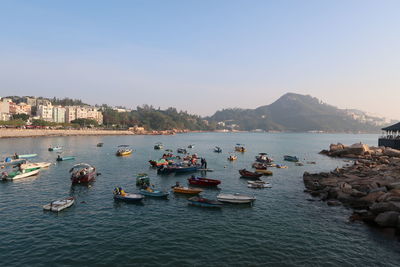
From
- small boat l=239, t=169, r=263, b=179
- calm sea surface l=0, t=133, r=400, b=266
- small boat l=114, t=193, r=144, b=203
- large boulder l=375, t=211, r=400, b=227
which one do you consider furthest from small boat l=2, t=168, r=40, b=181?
large boulder l=375, t=211, r=400, b=227

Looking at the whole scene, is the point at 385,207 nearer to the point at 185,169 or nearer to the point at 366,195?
the point at 366,195

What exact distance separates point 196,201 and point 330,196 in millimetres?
21096

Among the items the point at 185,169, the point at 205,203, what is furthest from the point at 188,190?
the point at 185,169

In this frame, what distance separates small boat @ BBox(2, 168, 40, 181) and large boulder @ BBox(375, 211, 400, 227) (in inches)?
2224

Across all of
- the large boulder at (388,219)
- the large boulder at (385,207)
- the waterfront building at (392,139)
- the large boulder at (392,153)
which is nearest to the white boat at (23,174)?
the large boulder at (388,219)

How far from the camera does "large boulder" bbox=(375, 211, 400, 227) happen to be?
88.9 ft

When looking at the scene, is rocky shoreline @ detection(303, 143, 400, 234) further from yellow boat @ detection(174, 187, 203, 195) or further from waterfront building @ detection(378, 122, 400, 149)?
waterfront building @ detection(378, 122, 400, 149)

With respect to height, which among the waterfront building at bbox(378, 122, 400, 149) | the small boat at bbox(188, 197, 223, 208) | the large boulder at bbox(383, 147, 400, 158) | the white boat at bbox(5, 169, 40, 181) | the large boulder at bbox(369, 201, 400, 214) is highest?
the waterfront building at bbox(378, 122, 400, 149)

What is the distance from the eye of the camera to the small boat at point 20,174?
150 feet

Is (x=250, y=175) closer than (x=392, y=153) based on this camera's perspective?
Yes

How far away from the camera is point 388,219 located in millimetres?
27266

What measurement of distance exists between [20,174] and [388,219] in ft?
190

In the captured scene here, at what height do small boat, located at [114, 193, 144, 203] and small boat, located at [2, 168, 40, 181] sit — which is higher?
small boat, located at [2, 168, 40, 181]

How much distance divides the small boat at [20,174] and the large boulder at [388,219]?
185ft
